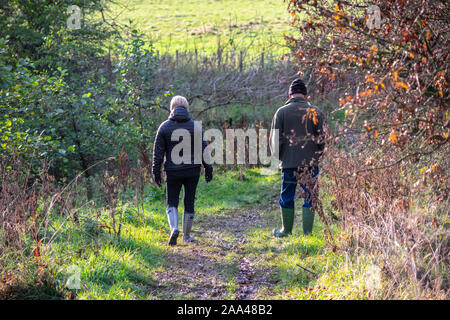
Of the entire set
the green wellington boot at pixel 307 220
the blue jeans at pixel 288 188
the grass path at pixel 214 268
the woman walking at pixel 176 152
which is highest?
the woman walking at pixel 176 152

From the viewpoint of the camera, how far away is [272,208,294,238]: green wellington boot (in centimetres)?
713

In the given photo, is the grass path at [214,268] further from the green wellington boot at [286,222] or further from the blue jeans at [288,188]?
the blue jeans at [288,188]

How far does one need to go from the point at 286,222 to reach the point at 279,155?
1.01m

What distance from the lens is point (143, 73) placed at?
10.2 meters

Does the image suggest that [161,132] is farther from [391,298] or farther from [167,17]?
[167,17]

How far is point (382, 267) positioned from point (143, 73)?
7.05m

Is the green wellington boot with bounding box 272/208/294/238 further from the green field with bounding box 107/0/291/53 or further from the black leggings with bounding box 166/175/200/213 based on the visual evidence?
the green field with bounding box 107/0/291/53

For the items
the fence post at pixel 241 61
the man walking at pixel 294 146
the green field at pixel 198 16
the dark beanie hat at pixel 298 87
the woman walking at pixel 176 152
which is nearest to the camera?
the woman walking at pixel 176 152

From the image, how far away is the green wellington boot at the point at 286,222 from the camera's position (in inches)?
281

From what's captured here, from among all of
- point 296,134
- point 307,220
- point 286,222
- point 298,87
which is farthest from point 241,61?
point 307,220

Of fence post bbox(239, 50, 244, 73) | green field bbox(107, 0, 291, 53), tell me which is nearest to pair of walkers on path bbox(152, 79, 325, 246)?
fence post bbox(239, 50, 244, 73)

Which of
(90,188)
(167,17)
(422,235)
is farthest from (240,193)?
(167,17)

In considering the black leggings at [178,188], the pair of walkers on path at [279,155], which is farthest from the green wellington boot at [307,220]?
the black leggings at [178,188]

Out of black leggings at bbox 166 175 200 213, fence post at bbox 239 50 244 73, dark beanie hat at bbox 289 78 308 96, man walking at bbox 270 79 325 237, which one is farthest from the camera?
fence post at bbox 239 50 244 73
